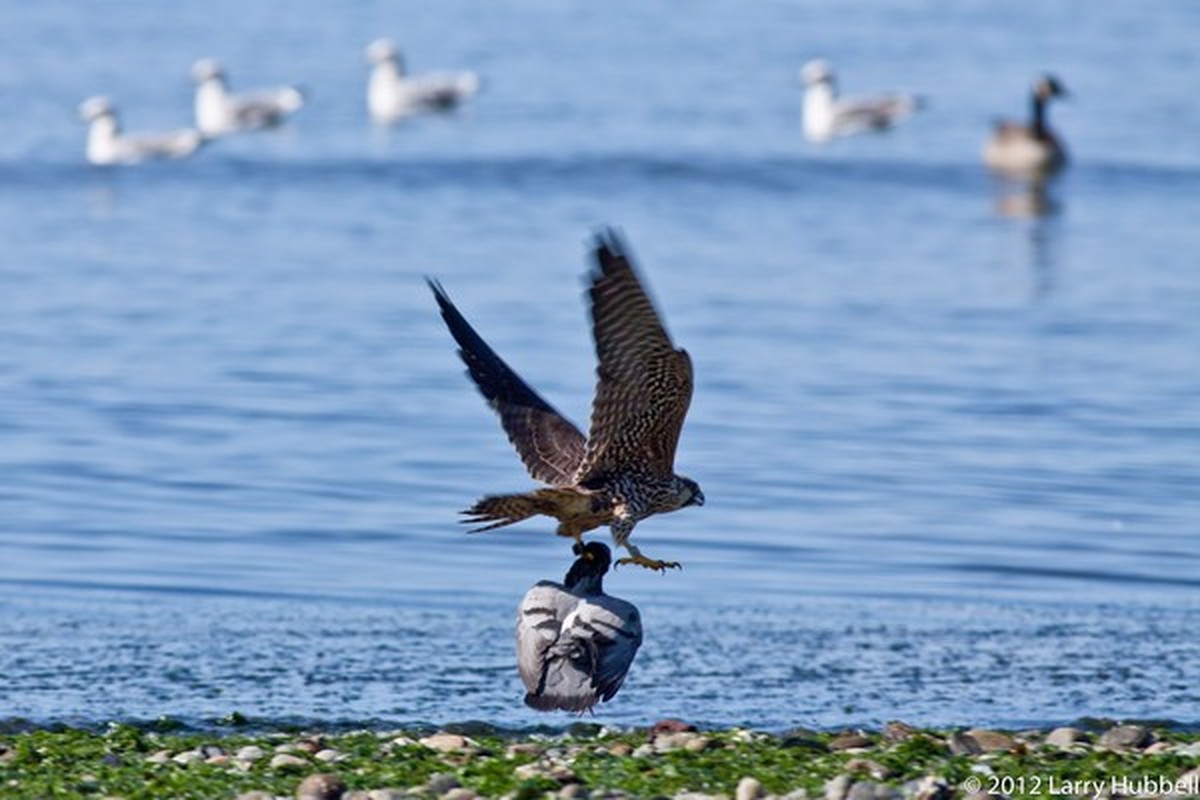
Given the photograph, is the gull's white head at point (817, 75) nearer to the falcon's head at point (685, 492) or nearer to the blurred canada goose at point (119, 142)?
the blurred canada goose at point (119, 142)

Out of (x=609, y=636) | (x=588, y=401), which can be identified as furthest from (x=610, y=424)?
(x=588, y=401)

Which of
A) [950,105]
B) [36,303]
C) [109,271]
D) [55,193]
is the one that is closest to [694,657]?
[36,303]

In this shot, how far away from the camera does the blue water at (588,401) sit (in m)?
9.68

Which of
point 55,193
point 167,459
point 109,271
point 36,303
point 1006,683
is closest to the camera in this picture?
point 1006,683

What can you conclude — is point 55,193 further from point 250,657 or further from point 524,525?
point 250,657

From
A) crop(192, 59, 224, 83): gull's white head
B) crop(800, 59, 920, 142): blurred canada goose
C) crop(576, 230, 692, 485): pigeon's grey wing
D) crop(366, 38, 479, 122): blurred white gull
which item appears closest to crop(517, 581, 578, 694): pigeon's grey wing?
crop(576, 230, 692, 485): pigeon's grey wing

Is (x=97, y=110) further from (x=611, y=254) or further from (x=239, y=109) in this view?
(x=611, y=254)

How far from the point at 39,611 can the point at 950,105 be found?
2498 centimetres

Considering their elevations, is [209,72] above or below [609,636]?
above

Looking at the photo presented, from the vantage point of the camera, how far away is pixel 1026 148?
2761 centimetres

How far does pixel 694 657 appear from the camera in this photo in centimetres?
980

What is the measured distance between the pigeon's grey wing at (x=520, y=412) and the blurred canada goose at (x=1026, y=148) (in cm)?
2002

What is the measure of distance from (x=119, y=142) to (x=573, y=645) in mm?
19969

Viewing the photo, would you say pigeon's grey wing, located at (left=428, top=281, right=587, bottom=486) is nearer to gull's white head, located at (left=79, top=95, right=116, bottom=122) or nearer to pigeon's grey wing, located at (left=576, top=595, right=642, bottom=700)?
pigeon's grey wing, located at (left=576, top=595, right=642, bottom=700)
